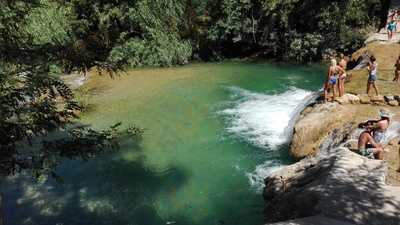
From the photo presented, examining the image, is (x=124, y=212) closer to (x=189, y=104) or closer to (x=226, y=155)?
(x=226, y=155)

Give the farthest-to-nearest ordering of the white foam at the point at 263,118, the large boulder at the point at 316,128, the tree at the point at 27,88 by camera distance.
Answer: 1. the white foam at the point at 263,118
2. the large boulder at the point at 316,128
3. the tree at the point at 27,88

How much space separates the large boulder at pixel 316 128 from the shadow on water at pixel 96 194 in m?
4.03

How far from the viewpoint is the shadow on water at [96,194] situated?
13078 mm

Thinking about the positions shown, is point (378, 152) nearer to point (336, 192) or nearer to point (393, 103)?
point (336, 192)

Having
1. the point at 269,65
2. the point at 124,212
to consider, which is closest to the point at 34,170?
the point at 124,212

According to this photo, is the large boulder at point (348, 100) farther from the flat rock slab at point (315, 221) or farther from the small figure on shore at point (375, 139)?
the flat rock slab at point (315, 221)

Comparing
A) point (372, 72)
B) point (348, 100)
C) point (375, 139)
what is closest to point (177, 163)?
point (348, 100)

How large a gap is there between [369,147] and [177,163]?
6875 millimetres

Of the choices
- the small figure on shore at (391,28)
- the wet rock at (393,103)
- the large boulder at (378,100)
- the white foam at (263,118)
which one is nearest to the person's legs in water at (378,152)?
the white foam at (263,118)

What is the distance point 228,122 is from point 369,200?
10540mm

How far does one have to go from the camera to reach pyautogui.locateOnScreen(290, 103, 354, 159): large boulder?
49.2ft

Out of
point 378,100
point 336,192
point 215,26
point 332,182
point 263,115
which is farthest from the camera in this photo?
point 215,26

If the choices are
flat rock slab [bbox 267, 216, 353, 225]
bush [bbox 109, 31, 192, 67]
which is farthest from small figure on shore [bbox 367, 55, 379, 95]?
bush [bbox 109, 31, 192, 67]

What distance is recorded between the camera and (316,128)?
15.5 meters
